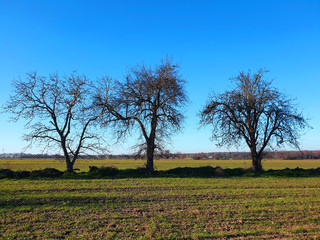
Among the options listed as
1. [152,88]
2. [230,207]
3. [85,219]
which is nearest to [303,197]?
[230,207]

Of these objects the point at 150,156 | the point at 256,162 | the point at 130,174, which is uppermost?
the point at 150,156

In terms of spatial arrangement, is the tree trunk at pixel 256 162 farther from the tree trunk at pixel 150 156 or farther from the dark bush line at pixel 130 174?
the tree trunk at pixel 150 156

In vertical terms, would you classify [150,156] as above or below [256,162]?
above

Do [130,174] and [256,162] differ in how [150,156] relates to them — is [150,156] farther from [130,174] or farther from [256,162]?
[256,162]

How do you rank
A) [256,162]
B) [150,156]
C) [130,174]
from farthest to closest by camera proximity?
[256,162]
[150,156]
[130,174]

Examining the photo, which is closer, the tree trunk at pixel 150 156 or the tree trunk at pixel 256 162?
the tree trunk at pixel 150 156

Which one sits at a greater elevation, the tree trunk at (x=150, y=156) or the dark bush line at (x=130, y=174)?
the tree trunk at (x=150, y=156)

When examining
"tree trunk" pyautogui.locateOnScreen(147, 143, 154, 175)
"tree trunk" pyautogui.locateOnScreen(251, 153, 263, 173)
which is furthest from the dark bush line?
"tree trunk" pyautogui.locateOnScreen(251, 153, 263, 173)

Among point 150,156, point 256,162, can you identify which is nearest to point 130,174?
point 150,156

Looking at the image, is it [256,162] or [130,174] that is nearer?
[130,174]

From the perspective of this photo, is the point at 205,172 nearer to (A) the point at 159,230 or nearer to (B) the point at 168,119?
(B) the point at 168,119

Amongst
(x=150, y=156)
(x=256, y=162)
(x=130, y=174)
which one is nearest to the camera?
(x=130, y=174)

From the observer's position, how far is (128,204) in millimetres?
10336

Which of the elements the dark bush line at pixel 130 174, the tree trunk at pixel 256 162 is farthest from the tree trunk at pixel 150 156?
the tree trunk at pixel 256 162
